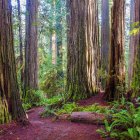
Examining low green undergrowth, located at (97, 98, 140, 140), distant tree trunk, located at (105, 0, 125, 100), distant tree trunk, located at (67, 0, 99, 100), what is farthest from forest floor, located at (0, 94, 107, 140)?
distant tree trunk, located at (67, 0, 99, 100)

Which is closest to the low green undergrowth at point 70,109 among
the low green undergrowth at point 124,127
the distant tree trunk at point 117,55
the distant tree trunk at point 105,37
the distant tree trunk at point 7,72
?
the distant tree trunk at point 117,55

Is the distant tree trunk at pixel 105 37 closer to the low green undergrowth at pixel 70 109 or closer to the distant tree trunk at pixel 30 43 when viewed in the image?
the distant tree trunk at pixel 30 43

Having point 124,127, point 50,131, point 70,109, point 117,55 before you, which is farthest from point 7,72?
point 117,55

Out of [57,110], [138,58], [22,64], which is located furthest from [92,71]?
[22,64]

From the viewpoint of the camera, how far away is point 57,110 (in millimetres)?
9305

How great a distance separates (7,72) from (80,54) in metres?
4.08

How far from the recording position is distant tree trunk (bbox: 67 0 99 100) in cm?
1055

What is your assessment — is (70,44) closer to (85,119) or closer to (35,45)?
(35,45)

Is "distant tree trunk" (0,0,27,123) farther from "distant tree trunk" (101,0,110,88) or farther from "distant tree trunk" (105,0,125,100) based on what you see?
"distant tree trunk" (101,0,110,88)

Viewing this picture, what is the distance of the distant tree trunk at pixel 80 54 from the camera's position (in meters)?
10.6

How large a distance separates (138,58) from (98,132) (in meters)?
2.44

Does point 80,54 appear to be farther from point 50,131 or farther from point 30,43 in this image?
point 50,131

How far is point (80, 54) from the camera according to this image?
10641mm

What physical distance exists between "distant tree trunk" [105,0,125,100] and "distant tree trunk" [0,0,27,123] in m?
3.50
